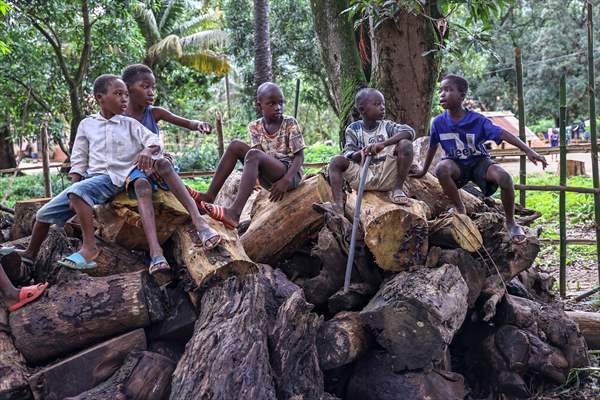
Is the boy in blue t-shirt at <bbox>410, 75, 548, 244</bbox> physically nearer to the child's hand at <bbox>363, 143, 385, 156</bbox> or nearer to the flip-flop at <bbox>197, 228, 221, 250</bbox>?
the child's hand at <bbox>363, 143, 385, 156</bbox>

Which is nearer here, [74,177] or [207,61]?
[74,177]

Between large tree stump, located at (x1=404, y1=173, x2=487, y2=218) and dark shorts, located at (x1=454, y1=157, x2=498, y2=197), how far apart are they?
0.52ft

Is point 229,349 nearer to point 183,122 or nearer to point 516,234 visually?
point 183,122

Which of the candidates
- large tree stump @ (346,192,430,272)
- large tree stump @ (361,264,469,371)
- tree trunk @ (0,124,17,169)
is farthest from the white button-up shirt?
tree trunk @ (0,124,17,169)

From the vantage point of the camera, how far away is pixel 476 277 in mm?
4039

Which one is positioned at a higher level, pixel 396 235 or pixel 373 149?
pixel 373 149

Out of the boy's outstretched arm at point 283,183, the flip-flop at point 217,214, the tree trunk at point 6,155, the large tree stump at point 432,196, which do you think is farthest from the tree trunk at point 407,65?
the tree trunk at point 6,155

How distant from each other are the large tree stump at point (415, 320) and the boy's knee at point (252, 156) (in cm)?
128

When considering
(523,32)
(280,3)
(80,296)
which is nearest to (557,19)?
(523,32)

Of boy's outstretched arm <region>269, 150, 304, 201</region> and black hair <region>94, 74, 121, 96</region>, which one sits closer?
black hair <region>94, 74, 121, 96</region>

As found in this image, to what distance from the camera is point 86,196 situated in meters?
3.60

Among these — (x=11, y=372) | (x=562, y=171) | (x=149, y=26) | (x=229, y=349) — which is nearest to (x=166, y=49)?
(x=149, y=26)

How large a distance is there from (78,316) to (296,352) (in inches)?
48.8

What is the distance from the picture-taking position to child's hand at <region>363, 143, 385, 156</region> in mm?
4157
